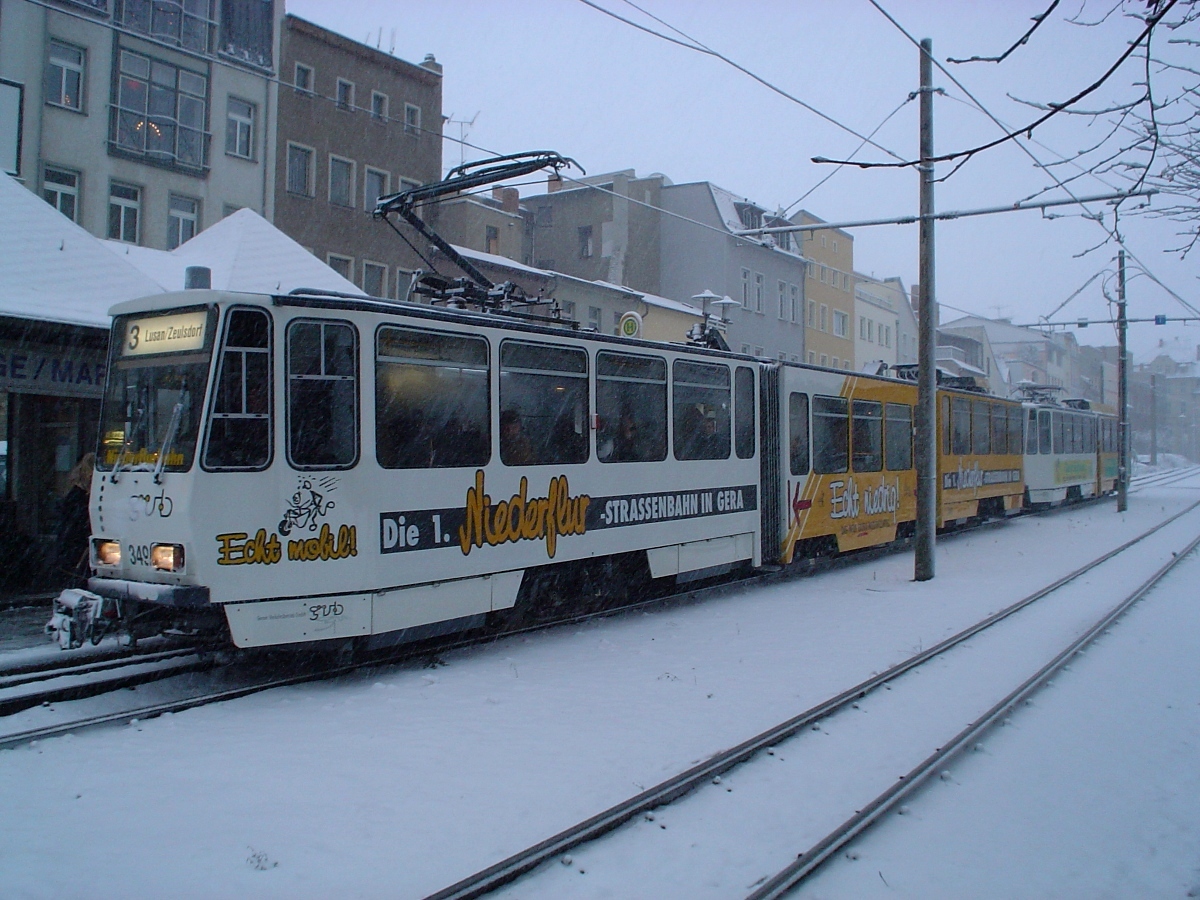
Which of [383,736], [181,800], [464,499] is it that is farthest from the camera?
[464,499]

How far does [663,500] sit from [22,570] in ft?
27.4

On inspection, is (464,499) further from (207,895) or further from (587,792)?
(207,895)

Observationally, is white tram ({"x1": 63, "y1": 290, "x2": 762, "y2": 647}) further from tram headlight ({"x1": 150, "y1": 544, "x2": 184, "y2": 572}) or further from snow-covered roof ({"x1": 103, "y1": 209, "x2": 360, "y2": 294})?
snow-covered roof ({"x1": 103, "y1": 209, "x2": 360, "y2": 294})

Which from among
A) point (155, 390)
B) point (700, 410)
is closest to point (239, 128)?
point (700, 410)

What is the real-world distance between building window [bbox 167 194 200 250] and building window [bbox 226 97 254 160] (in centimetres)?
162

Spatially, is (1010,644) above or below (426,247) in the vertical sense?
below

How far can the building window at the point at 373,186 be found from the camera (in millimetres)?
25672

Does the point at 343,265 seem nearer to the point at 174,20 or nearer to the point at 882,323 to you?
the point at 174,20

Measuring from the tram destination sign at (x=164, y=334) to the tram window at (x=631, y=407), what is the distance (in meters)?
3.89

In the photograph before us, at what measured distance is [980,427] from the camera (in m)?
20.5

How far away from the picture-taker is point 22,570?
12562 millimetres

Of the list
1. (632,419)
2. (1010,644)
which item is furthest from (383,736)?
(1010,644)

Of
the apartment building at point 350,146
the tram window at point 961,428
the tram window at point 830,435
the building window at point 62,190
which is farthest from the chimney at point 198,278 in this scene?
the apartment building at point 350,146

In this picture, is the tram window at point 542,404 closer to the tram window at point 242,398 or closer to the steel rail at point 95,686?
the tram window at point 242,398
